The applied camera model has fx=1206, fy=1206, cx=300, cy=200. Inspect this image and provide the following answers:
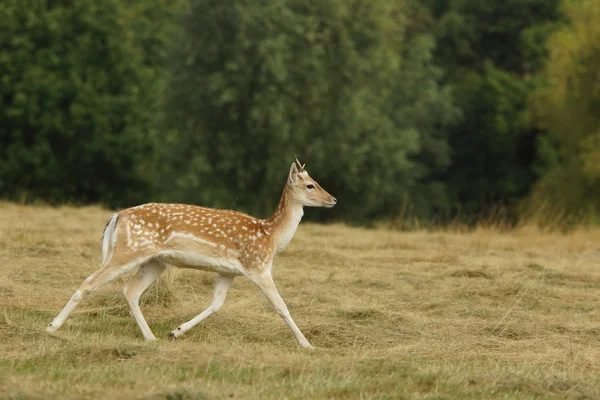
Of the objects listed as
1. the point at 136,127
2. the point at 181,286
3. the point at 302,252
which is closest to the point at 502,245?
the point at 302,252

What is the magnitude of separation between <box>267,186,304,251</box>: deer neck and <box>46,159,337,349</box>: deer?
4 centimetres

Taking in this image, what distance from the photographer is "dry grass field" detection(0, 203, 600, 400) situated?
26.3 ft

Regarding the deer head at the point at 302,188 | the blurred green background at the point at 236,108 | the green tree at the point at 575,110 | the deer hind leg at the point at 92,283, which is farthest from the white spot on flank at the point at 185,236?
the green tree at the point at 575,110

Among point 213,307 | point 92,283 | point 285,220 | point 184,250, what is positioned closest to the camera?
point 92,283

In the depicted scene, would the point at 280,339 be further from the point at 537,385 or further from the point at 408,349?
the point at 537,385

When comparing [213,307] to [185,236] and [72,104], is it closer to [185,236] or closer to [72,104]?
[185,236]

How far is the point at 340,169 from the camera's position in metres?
37.4

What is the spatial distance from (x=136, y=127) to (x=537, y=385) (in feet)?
102

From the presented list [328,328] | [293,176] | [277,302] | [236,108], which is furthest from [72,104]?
[277,302]

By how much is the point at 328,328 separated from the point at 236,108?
26573 mm

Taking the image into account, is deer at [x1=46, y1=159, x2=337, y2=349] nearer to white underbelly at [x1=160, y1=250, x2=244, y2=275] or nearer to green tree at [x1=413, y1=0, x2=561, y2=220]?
white underbelly at [x1=160, y1=250, x2=244, y2=275]

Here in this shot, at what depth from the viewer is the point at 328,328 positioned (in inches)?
412

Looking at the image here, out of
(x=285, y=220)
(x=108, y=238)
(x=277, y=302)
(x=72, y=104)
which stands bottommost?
(x=72, y=104)

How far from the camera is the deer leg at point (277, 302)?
9938 mm
